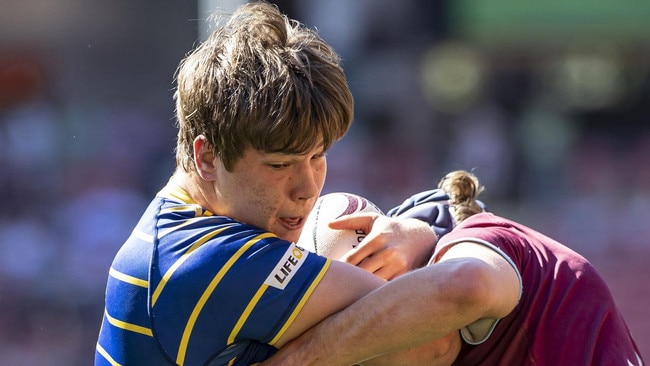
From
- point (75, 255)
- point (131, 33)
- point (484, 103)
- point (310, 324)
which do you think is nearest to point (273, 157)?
point (310, 324)

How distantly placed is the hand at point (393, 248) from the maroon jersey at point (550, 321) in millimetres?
123

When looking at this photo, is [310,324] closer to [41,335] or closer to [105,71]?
[41,335]

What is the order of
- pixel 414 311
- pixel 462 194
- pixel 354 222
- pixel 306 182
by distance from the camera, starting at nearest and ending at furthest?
1. pixel 414 311
2. pixel 306 182
3. pixel 354 222
4. pixel 462 194

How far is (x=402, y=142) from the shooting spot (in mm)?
9516

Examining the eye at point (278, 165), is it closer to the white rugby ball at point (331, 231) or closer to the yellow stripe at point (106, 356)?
the white rugby ball at point (331, 231)

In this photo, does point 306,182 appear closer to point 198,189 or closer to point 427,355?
point 198,189

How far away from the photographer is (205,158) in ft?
8.80

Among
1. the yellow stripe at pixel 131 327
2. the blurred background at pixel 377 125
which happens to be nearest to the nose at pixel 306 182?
the yellow stripe at pixel 131 327

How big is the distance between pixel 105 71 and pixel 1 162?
1133mm

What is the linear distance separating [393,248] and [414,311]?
44 cm

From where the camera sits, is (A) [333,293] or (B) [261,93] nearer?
(A) [333,293]

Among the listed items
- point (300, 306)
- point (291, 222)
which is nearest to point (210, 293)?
point (300, 306)

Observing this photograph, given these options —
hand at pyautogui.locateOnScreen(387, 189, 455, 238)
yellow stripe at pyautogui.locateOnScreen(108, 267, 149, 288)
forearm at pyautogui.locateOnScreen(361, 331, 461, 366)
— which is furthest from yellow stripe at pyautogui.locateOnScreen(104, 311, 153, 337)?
hand at pyautogui.locateOnScreen(387, 189, 455, 238)

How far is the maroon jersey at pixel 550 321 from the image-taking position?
8.43 feet
